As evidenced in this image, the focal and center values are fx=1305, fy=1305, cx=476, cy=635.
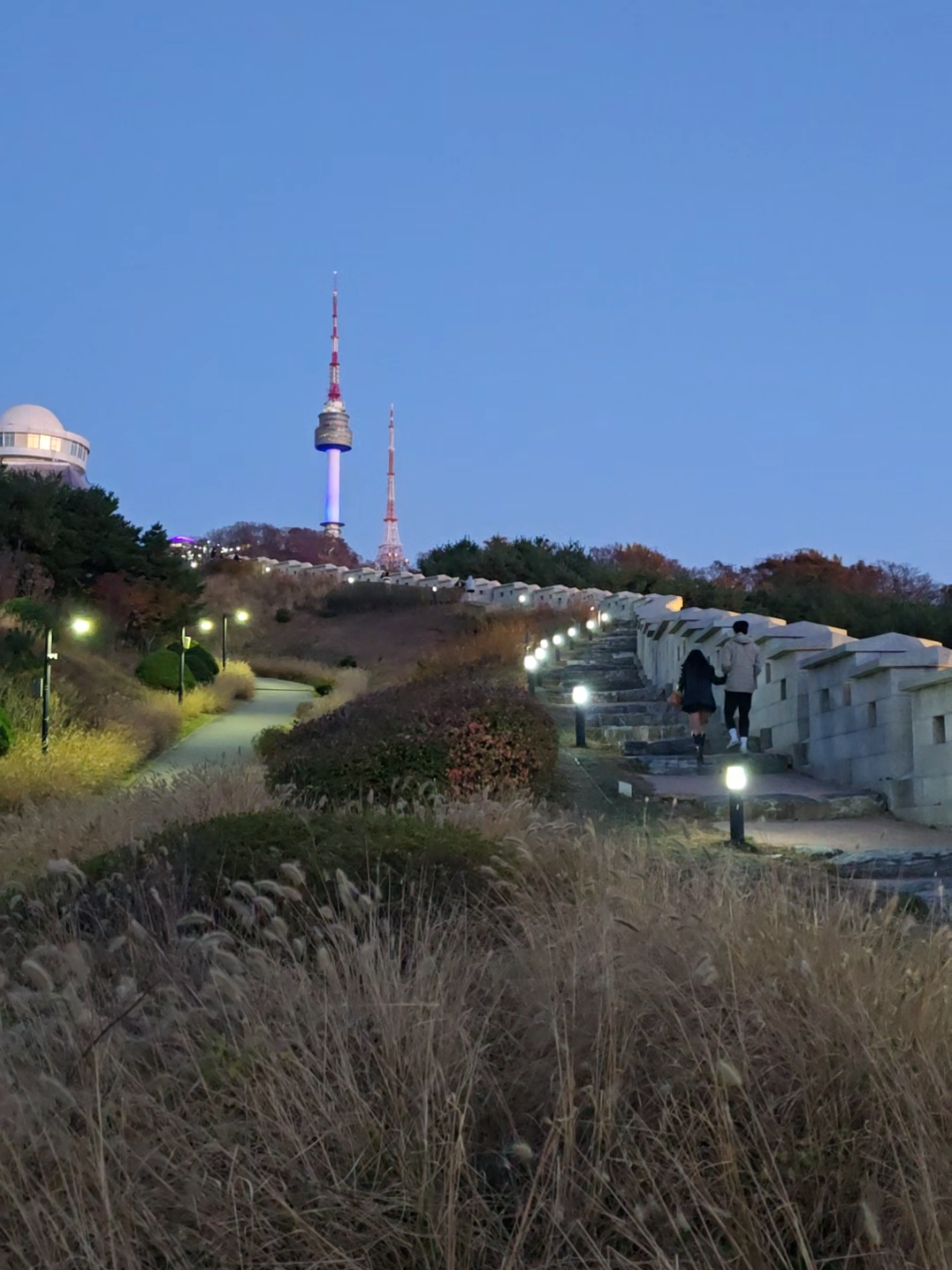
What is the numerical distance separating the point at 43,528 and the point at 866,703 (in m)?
24.8

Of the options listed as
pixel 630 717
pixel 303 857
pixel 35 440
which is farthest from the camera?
pixel 35 440

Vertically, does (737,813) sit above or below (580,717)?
below

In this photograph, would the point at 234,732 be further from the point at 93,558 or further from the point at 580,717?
the point at 93,558

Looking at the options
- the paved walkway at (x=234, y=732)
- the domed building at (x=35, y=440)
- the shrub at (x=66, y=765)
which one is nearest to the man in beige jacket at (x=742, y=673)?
the paved walkway at (x=234, y=732)

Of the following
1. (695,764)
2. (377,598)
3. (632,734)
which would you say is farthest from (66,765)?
(377,598)

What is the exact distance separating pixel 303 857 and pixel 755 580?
48573 millimetres

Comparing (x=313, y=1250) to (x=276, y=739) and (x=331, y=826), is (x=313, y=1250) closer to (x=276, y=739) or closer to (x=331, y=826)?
(x=331, y=826)

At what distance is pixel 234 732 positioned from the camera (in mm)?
23344

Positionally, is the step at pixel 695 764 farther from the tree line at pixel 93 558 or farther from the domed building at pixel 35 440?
the domed building at pixel 35 440

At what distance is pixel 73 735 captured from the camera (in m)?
16.9

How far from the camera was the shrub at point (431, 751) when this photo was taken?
10703 millimetres

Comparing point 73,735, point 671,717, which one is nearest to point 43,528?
point 73,735

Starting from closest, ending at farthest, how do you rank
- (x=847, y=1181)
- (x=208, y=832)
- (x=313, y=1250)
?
1. (x=313, y=1250)
2. (x=847, y=1181)
3. (x=208, y=832)

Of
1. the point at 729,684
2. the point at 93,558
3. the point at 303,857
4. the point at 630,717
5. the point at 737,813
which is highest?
the point at 93,558
